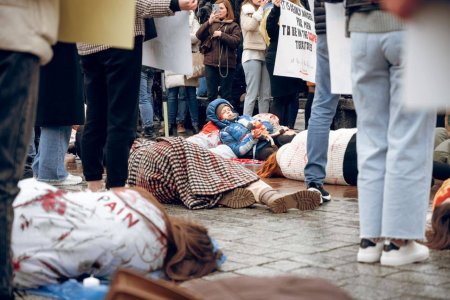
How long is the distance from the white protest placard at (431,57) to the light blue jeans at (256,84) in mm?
11360

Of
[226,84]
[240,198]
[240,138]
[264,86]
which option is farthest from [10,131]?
[226,84]

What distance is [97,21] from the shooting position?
397 centimetres

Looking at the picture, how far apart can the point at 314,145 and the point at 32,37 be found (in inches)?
144

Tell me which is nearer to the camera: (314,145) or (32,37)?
(32,37)

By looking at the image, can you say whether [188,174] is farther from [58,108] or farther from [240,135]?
[240,135]

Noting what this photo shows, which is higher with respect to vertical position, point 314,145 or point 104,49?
point 104,49

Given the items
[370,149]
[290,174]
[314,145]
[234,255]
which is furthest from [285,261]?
[290,174]

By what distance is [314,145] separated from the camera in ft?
23.1

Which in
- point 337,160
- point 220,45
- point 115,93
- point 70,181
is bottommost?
point 70,181

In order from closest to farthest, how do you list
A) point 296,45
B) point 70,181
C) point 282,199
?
point 282,199 → point 70,181 → point 296,45

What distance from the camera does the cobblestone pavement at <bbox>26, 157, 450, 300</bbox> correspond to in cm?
441

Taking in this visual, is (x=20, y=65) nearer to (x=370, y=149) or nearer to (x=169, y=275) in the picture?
(x=169, y=275)

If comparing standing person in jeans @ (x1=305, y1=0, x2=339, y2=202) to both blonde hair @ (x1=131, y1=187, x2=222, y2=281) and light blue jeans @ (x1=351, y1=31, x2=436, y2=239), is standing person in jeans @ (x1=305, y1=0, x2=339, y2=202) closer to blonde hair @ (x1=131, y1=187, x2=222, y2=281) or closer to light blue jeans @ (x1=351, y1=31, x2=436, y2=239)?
light blue jeans @ (x1=351, y1=31, x2=436, y2=239)

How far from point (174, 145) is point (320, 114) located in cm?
109
